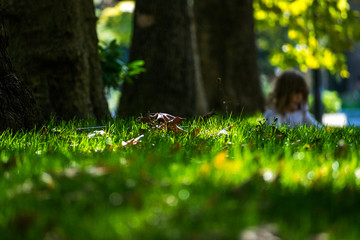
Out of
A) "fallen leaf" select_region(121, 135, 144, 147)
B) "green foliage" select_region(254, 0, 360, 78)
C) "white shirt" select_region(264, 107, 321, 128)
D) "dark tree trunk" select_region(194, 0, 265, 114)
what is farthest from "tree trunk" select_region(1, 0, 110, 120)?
"green foliage" select_region(254, 0, 360, 78)

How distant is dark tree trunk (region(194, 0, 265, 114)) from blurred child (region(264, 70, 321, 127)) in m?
4.43

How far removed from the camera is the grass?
6.89 ft

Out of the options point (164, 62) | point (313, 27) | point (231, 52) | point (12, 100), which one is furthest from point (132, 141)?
point (313, 27)

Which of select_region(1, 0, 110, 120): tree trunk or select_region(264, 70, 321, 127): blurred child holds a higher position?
select_region(1, 0, 110, 120): tree trunk

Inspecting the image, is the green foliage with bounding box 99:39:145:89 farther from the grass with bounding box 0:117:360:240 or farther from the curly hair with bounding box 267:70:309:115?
the grass with bounding box 0:117:360:240

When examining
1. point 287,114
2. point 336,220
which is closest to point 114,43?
point 287,114

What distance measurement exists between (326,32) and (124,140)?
10981 mm

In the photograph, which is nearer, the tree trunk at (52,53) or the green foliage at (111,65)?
the tree trunk at (52,53)

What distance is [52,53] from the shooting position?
6242mm

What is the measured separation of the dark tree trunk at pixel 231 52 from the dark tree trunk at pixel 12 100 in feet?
23.9

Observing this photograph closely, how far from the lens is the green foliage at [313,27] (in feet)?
45.6

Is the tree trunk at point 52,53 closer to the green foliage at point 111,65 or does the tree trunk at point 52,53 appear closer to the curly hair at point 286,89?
the green foliage at point 111,65

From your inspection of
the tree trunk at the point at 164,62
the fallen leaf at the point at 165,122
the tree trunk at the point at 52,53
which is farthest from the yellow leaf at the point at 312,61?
the fallen leaf at the point at 165,122

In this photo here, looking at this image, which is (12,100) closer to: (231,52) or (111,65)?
(111,65)
